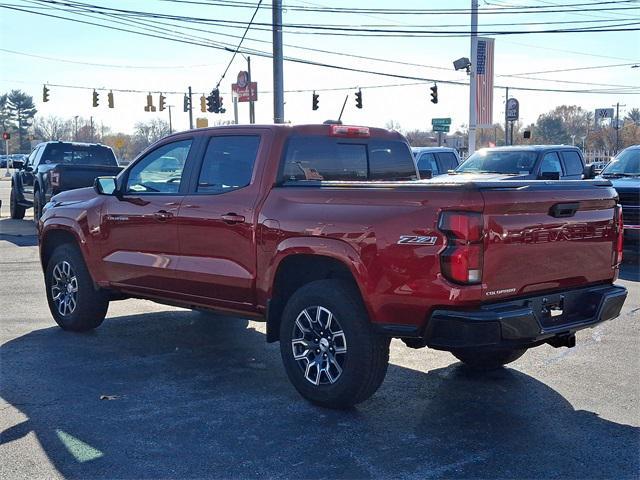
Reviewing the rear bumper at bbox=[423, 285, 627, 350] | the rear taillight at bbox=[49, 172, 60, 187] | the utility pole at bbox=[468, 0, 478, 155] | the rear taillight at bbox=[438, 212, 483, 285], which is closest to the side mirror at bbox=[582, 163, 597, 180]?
the utility pole at bbox=[468, 0, 478, 155]

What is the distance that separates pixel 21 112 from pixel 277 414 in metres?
129

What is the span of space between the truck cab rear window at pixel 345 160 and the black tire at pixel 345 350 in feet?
3.38

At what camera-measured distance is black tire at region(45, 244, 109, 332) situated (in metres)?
7.18

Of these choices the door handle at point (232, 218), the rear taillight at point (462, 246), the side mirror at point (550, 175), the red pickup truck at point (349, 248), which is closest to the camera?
the rear taillight at point (462, 246)

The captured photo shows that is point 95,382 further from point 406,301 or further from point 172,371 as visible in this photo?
point 406,301

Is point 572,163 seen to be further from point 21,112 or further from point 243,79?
point 21,112

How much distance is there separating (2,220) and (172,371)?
51.2ft

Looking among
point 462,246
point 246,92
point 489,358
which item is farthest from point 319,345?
point 246,92

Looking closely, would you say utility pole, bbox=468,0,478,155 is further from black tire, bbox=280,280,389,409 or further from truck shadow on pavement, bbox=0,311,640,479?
black tire, bbox=280,280,389,409

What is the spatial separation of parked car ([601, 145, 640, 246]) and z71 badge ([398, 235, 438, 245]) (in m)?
8.32

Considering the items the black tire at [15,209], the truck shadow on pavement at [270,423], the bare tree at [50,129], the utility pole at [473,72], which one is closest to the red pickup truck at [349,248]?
the truck shadow on pavement at [270,423]

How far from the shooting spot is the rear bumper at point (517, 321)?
4301 millimetres

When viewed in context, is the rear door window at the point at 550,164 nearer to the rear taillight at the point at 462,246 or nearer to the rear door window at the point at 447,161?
the rear door window at the point at 447,161

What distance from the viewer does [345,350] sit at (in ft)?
16.1
